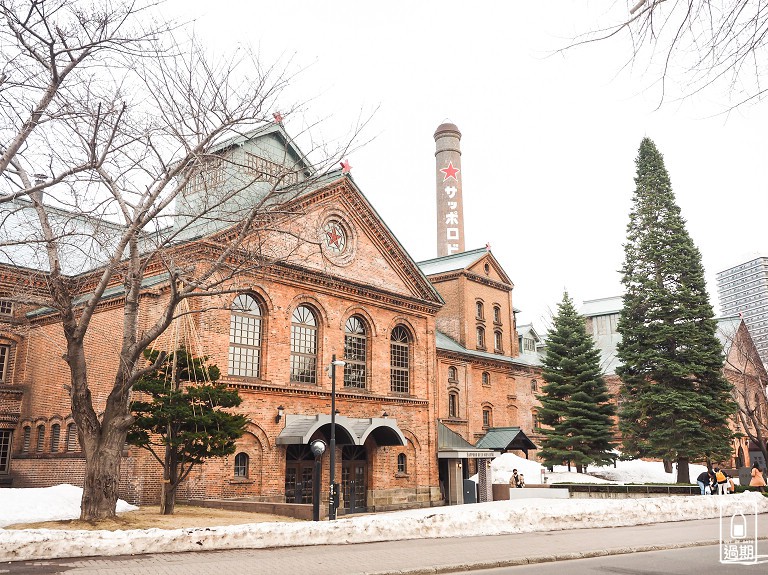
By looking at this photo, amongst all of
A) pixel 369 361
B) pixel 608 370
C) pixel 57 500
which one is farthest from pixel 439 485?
pixel 608 370

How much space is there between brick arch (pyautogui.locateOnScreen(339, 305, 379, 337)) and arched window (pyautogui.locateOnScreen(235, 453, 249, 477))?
673 centimetres

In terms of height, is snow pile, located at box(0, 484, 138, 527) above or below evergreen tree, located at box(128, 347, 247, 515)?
below

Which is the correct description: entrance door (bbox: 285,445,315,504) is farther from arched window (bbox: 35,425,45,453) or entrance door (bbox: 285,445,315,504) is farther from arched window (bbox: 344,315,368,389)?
arched window (bbox: 35,425,45,453)

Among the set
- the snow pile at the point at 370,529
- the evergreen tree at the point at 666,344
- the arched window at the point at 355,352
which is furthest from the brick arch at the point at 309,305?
the evergreen tree at the point at 666,344

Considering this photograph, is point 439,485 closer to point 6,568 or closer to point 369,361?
point 369,361

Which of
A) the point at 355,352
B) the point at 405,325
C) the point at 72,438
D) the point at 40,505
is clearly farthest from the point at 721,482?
the point at 72,438

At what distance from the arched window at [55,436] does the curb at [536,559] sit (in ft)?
60.2

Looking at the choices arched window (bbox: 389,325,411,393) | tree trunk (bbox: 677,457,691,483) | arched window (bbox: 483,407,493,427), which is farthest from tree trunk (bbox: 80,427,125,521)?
arched window (bbox: 483,407,493,427)

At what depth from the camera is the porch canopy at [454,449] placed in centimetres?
3017

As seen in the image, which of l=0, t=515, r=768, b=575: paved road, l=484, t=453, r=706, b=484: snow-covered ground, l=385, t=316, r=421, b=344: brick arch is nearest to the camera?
l=0, t=515, r=768, b=575: paved road

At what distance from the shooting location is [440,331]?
40.9m

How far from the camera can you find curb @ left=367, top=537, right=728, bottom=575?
9820 millimetres

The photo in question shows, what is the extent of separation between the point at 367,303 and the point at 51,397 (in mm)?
12743

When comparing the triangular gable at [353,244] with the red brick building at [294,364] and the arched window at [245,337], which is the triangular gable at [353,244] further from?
the arched window at [245,337]
